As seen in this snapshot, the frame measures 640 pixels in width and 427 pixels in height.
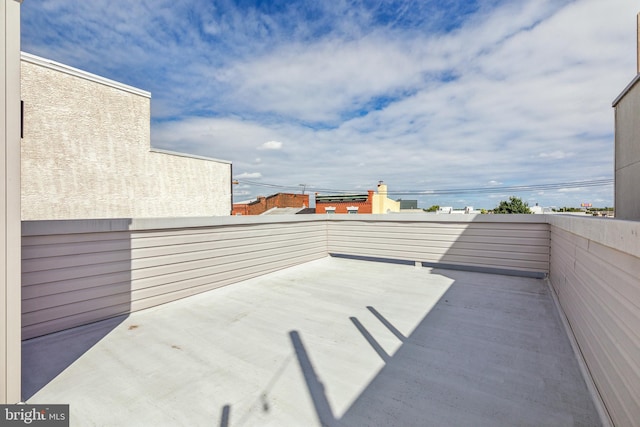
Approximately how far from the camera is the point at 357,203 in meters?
21.9

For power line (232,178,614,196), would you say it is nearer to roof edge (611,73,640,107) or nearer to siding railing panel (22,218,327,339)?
siding railing panel (22,218,327,339)

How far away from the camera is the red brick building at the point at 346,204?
2145 centimetres

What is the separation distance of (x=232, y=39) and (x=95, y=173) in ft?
19.6

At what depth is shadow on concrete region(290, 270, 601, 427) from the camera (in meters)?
1.65

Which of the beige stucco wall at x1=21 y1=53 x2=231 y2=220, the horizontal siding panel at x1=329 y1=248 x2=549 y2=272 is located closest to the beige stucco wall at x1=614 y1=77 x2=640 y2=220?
the horizontal siding panel at x1=329 y1=248 x2=549 y2=272

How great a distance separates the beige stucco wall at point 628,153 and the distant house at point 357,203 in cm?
1742

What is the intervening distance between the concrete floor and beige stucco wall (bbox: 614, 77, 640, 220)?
156 cm

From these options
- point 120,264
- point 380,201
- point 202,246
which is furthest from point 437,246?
point 380,201

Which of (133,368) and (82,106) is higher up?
(82,106)

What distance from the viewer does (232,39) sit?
896cm

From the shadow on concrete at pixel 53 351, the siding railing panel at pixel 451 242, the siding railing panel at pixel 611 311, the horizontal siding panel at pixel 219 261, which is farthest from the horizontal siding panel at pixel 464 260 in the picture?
the shadow on concrete at pixel 53 351

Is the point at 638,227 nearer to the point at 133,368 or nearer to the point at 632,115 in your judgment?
the point at 133,368

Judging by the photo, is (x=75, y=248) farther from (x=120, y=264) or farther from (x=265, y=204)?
(x=265, y=204)

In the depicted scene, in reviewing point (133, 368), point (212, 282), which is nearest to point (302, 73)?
point (212, 282)
